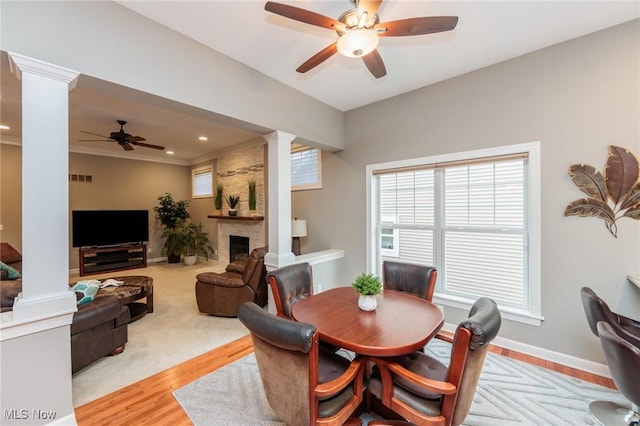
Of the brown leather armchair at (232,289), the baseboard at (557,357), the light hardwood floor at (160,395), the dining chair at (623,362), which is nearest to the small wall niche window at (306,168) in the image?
the brown leather armchair at (232,289)

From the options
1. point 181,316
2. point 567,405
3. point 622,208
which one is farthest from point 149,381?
point 622,208

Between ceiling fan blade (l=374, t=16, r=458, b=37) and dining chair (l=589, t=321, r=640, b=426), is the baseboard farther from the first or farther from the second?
ceiling fan blade (l=374, t=16, r=458, b=37)

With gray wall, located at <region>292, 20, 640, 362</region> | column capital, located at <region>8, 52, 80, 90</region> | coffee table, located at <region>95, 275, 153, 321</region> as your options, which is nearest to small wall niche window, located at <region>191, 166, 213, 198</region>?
coffee table, located at <region>95, 275, 153, 321</region>

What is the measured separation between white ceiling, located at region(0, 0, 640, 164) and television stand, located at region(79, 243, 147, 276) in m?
3.46

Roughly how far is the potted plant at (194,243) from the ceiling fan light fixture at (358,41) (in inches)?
255

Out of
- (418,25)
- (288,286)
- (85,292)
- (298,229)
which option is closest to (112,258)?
(85,292)

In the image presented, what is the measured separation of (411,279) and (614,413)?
159 centimetres

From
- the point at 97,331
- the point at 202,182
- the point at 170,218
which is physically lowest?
the point at 97,331

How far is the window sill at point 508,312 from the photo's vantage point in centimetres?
260

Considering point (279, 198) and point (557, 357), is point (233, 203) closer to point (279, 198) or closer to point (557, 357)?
point (279, 198)

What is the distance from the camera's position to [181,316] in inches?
142

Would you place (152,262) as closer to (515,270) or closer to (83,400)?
(83,400)

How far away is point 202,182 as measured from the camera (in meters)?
7.56

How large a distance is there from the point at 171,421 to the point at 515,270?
3.36 metres
